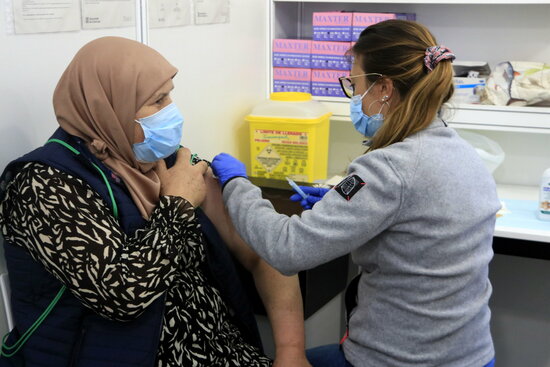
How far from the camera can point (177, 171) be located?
5.58 ft

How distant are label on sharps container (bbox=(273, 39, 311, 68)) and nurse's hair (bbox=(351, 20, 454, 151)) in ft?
4.55

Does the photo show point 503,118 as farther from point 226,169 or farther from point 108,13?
point 108,13

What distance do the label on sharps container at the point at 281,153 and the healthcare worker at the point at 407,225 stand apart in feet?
3.70

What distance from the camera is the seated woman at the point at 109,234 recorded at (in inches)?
52.4

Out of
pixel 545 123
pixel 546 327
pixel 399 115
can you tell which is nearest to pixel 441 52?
pixel 399 115

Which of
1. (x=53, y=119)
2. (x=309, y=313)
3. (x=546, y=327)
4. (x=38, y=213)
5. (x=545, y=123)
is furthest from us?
(x=546, y=327)

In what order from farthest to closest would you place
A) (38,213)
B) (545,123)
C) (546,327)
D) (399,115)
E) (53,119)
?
(546,327)
(545,123)
(53,119)
(399,115)
(38,213)

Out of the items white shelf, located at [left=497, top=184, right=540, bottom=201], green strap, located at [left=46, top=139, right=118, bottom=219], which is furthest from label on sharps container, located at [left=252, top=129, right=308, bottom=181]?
green strap, located at [left=46, top=139, right=118, bottom=219]

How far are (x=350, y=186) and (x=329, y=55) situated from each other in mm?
1582

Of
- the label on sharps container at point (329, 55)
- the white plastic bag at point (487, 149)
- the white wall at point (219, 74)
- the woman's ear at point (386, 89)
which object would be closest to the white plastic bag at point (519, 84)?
the white plastic bag at point (487, 149)

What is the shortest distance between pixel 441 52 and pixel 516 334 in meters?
1.84

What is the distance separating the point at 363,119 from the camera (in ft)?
5.32

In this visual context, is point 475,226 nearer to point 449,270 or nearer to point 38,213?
point 449,270

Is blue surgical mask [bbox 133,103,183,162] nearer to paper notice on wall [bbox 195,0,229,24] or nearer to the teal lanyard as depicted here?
the teal lanyard
